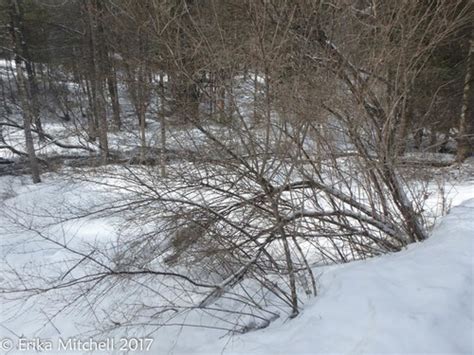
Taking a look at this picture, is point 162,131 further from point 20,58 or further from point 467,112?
point 467,112

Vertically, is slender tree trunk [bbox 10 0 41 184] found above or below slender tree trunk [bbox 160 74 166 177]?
above

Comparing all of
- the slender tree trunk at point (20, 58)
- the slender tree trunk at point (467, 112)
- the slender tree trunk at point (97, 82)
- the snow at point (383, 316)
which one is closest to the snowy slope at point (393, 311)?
the snow at point (383, 316)

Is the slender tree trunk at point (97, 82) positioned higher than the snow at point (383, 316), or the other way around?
the slender tree trunk at point (97, 82)

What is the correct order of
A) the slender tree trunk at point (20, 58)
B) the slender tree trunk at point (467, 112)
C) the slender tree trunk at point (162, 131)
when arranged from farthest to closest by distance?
the slender tree trunk at point (20, 58) → the slender tree trunk at point (467, 112) → the slender tree trunk at point (162, 131)

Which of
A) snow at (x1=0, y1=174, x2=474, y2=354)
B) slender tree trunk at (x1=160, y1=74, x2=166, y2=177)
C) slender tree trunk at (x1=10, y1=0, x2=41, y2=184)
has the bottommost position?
snow at (x1=0, y1=174, x2=474, y2=354)

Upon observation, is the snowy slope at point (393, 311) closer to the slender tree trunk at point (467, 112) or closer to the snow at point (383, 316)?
the snow at point (383, 316)

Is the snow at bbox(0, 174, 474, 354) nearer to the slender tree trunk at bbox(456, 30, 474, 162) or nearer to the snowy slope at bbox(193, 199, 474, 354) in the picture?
the snowy slope at bbox(193, 199, 474, 354)

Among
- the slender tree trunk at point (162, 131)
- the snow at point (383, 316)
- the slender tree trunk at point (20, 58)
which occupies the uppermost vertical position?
the slender tree trunk at point (20, 58)

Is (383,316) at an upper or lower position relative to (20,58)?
lower

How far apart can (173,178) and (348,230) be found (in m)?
2.02

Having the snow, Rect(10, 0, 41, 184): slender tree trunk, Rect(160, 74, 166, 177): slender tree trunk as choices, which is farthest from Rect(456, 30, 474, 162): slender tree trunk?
Rect(10, 0, 41, 184): slender tree trunk

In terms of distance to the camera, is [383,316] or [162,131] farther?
[162,131]

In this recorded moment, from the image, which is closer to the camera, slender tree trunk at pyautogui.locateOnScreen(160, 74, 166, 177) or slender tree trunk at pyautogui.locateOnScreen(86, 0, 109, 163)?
slender tree trunk at pyautogui.locateOnScreen(160, 74, 166, 177)

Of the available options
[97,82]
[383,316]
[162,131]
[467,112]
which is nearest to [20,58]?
[97,82]
